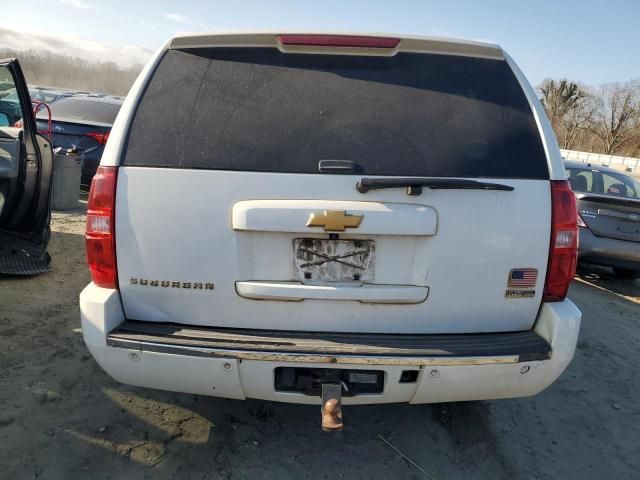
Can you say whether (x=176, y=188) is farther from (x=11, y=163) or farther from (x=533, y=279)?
(x=11, y=163)

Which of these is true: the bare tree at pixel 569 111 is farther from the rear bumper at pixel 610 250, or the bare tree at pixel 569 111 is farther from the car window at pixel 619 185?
the rear bumper at pixel 610 250

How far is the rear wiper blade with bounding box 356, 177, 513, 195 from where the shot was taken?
204 centimetres

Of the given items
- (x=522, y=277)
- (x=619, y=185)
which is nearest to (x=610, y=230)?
(x=619, y=185)

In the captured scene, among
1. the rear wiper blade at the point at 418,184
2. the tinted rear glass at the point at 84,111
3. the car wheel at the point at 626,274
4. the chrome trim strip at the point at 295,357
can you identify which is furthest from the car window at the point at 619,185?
the tinted rear glass at the point at 84,111

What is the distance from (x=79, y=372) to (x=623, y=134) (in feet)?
195

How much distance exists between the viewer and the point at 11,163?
4.37 meters

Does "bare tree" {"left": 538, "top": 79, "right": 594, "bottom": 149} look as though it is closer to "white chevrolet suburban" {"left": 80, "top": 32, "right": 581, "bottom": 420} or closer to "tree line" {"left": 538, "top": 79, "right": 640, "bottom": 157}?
"tree line" {"left": 538, "top": 79, "right": 640, "bottom": 157}

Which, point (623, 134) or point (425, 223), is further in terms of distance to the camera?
point (623, 134)

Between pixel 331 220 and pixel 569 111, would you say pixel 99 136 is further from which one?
pixel 569 111

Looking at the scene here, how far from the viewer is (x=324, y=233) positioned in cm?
206

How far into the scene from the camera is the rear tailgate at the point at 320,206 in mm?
2064

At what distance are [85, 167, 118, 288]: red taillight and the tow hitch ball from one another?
43.6 inches

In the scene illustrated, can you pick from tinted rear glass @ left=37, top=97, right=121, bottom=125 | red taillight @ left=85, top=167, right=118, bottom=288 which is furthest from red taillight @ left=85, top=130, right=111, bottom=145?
red taillight @ left=85, top=167, right=118, bottom=288

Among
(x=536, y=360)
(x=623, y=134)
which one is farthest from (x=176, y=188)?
(x=623, y=134)
